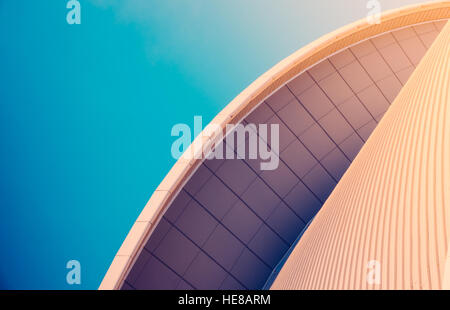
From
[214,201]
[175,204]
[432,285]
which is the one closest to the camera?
[432,285]

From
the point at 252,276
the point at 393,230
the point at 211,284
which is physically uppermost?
the point at 393,230

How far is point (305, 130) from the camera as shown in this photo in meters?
11.3

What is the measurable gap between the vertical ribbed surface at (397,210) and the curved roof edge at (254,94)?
120 inches

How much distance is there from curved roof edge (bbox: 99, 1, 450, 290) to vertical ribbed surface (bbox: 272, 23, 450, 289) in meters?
3.06

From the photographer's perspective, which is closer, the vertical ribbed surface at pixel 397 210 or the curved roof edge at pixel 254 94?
the vertical ribbed surface at pixel 397 210

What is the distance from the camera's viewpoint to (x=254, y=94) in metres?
10.0

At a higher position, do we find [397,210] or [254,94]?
[254,94]

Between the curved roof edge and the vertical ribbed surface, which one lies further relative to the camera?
the curved roof edge

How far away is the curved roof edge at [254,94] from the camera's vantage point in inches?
335

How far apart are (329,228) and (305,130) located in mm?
5024

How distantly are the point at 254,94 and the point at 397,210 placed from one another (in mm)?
5545

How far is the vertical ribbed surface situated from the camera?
174 inches
